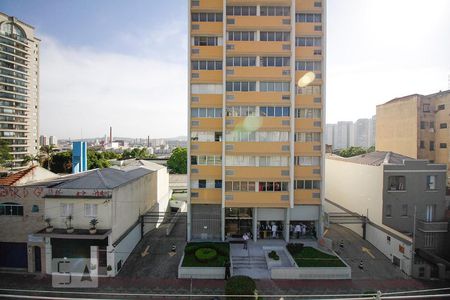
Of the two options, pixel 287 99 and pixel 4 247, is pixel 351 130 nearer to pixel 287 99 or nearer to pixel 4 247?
pixel 287 99

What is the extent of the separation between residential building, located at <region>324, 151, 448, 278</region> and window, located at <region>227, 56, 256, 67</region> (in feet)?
61.7

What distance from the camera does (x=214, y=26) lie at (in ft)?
95.3

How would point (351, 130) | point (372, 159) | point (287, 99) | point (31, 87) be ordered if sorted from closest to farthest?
point (287, 99) < point (372, 159) < point (31, 87) < point (351, 130)

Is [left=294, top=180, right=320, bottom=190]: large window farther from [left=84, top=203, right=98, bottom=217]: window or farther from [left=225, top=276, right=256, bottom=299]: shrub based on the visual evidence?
[left=84, top=203, right=98, bottom=217]: window

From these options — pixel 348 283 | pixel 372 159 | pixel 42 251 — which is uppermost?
pixel 372 159

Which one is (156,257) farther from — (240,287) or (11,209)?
(11,209)

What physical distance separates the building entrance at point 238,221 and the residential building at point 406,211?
14.3 meters

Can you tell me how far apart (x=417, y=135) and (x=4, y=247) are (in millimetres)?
60113

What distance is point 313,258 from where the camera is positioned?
79.4 feet

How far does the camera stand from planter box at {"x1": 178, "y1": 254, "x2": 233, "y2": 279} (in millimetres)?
22125

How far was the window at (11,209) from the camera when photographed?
888 inches

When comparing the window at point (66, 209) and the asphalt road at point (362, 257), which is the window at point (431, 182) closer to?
the asphalt road at point (362, 257)

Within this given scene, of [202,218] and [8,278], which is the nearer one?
[8,278]

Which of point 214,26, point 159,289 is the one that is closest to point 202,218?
point 159,289
